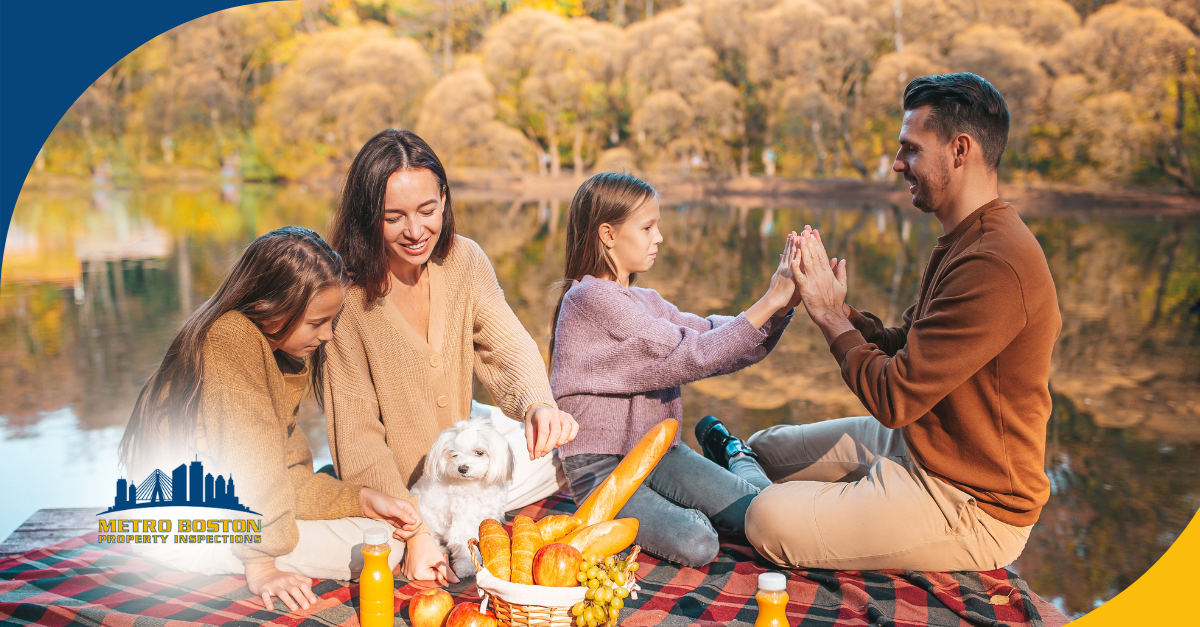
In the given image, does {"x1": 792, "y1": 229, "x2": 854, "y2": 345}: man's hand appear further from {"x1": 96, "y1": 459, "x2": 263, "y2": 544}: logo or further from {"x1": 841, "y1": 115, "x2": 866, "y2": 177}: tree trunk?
{"x1": 841, "y1": 115, "x2": 866, "y2": 177}: tree trunk

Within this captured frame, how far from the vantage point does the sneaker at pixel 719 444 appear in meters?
2.78

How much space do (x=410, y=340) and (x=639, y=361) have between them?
0.69m

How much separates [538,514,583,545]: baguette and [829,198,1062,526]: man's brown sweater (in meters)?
0.79

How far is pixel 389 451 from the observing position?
90.3 inches

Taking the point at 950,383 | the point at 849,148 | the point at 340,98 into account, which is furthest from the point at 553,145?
the point at 950,383

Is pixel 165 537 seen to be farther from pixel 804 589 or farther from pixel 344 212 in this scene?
pixel 804 589

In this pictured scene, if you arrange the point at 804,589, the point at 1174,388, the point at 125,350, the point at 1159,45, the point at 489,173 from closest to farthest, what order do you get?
the point at 804,589 → the point at 1174,388 → the point at 125,350 → the point at 1159,45 → the point at 489,173

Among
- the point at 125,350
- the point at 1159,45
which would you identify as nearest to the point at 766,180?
the point at 1159,45

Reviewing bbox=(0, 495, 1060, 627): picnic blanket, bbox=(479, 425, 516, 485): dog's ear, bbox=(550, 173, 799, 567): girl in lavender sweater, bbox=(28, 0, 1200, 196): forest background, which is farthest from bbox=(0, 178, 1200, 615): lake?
bbox=(28, 0, 1200, 196): forest background

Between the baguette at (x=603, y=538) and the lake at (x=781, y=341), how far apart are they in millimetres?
1115

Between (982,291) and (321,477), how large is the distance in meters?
1.79

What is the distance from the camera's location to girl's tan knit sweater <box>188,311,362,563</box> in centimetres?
204

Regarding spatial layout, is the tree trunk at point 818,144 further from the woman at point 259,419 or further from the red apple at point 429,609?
the red apple at point 429,609

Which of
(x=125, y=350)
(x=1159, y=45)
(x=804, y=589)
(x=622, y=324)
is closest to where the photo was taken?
(x=804, y=589)
